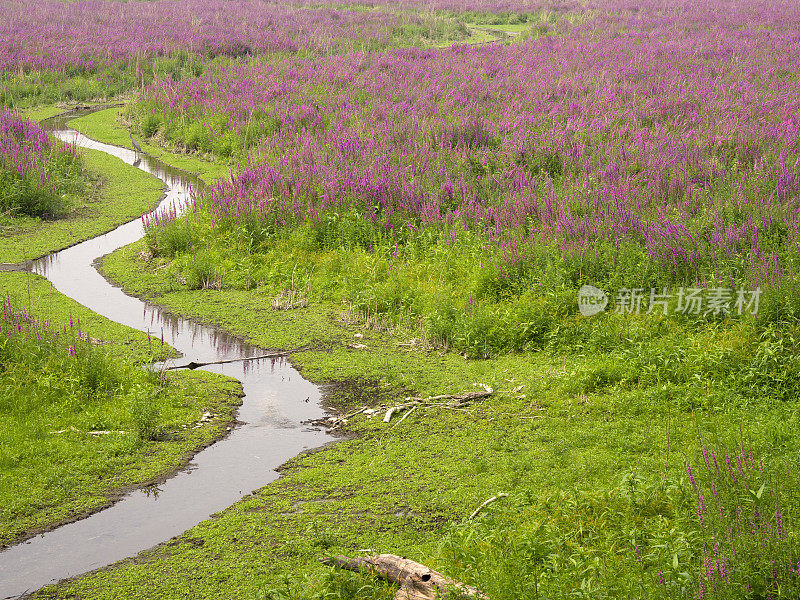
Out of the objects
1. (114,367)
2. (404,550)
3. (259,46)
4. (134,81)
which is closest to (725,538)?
(404,550)

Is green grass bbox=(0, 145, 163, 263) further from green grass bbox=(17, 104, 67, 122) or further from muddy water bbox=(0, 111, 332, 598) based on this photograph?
green grass bbox=(17, 104, 67, 122)

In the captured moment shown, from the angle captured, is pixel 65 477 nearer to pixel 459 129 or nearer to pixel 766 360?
pixel 766 360

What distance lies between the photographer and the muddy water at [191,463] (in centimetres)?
477

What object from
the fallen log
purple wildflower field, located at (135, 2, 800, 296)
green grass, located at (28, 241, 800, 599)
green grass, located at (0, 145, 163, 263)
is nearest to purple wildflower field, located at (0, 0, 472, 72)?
purple wildflower field, located at (135, 2, 800, 296)

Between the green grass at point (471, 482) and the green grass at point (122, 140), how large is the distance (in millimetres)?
9394

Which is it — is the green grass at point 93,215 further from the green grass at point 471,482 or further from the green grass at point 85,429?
the green grass at point 471,482

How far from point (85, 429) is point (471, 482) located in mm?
3042

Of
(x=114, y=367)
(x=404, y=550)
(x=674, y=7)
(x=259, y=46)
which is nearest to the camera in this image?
(x=404, y=550)

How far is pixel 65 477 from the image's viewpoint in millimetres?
5570

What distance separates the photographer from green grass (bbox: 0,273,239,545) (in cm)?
536

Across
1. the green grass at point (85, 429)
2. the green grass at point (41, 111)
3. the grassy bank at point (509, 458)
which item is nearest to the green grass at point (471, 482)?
the grassy bank at point (509, 458)

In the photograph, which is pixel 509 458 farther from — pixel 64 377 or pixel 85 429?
pixel 64 377

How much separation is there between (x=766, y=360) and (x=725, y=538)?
9.58 feet

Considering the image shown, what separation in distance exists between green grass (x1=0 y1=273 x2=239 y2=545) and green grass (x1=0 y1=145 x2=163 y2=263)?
167 inches
